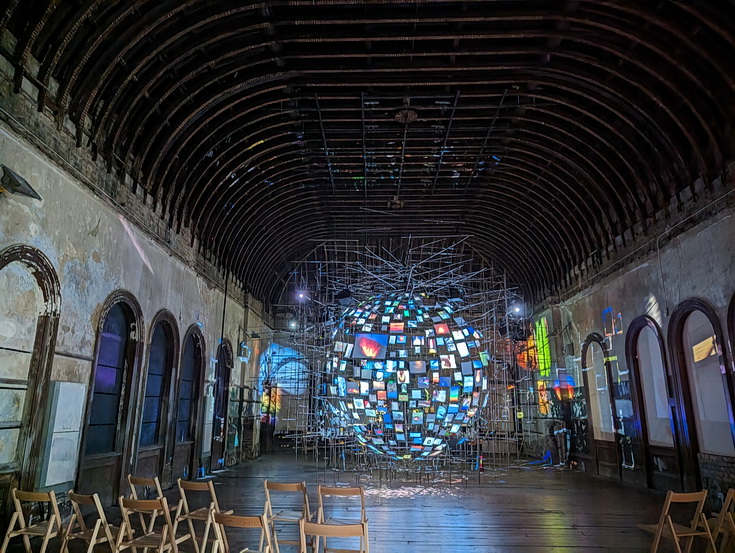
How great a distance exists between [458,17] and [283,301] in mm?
16140

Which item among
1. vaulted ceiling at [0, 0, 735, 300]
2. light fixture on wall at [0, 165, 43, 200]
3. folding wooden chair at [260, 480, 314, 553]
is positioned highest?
vaulted ceiling at [0, 0, 735, 300]

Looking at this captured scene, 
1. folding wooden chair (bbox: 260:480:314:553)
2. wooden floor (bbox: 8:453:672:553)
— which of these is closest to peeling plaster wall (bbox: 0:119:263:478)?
wooden floor (bbox: 8:453:672:553)

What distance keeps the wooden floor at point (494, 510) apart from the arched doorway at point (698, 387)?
1.28 metres

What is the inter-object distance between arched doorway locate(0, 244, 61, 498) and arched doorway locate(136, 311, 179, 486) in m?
3.16

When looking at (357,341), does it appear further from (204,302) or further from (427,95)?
(204,302)

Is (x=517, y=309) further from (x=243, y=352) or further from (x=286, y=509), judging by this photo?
(x=286, y=509)

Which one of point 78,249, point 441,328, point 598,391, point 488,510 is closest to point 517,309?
point 598,391

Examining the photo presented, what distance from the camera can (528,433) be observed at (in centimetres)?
1884

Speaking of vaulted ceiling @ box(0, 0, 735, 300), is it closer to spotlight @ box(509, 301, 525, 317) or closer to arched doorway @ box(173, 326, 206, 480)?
arched doorway @ box(173, 326, 206, 480)

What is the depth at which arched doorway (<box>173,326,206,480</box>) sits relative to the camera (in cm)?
1170

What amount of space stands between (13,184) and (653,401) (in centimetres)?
1252

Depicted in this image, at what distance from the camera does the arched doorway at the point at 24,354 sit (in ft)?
20.1

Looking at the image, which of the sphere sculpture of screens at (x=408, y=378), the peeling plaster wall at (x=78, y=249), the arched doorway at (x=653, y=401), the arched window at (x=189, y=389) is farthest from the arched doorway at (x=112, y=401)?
the arched doorway at (x=653, y=401)

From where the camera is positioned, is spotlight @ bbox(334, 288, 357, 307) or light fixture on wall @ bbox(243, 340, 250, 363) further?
spotlight @ bbox(334, 288, 357, 307)
